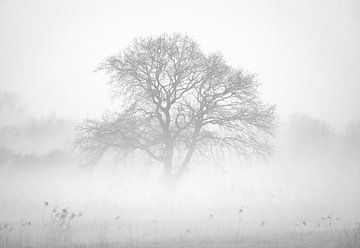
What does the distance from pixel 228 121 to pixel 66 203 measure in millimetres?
13088

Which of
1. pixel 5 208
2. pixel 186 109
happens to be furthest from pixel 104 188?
pixel 186 109

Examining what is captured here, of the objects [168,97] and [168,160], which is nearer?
[168,97]

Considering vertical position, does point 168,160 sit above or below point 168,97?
below

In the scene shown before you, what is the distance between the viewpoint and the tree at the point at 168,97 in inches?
641

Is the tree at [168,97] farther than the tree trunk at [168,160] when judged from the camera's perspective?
No

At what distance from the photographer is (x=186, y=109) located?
1744cm

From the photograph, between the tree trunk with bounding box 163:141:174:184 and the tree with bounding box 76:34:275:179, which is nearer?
the tree with bounding box 76:34:275:179

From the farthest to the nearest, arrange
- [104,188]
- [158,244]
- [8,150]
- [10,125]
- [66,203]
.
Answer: [10,125] → [8,150] → [104,188] → [66,203] → [158,244]

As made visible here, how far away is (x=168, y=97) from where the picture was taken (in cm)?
1669

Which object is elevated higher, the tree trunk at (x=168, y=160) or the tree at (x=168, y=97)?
the tree at (x=168, y=97)

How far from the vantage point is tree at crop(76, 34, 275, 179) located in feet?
53.4

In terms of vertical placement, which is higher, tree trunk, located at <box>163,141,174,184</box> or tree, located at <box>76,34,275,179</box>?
tree, located at <box>76,34,275,179</box>

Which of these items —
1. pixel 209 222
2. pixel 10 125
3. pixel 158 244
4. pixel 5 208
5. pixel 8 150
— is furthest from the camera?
pixel 10 125

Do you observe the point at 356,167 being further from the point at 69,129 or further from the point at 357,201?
the point at 69,129
